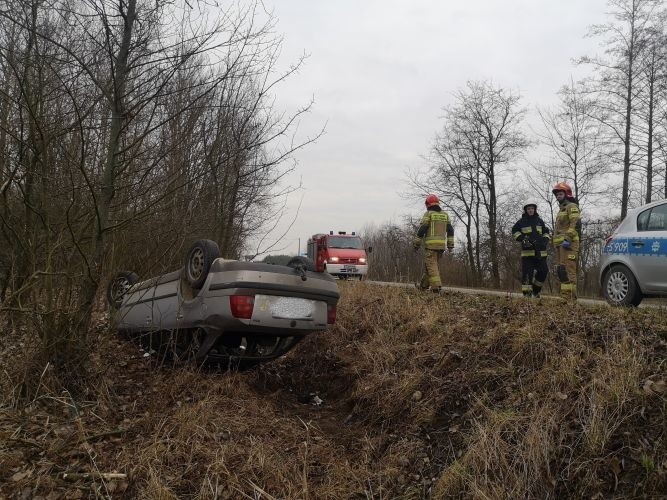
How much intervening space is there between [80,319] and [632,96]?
21535 millimetres

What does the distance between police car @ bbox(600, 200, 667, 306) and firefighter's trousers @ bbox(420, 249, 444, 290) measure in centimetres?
248

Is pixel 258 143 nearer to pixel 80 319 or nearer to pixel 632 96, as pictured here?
pixel 80 319

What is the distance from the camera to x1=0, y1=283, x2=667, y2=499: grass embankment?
2.85m

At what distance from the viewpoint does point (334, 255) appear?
19625 millimetres

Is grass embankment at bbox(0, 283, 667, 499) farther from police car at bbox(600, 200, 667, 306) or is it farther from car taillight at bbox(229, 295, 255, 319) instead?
police car at bbox(600, 200, 667, 306)

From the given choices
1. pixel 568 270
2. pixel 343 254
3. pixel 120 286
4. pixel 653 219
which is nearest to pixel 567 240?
pixel 568 270

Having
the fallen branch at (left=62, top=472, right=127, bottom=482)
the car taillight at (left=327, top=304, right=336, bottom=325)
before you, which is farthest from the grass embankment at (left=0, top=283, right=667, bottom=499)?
the car taillight at (left=327, top=304, right=336, bottom=325)

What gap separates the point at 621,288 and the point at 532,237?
5.42 feet

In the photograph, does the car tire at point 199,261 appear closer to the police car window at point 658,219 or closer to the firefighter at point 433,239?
the firefighter at point 433,239

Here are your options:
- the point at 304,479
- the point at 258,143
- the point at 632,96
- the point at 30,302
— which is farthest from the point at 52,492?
the point at 632,96

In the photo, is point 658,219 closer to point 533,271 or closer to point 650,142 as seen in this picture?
point 533,271

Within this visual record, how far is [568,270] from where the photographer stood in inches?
302

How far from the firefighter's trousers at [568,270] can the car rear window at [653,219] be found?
3.11 ft

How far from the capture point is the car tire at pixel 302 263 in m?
4.91
